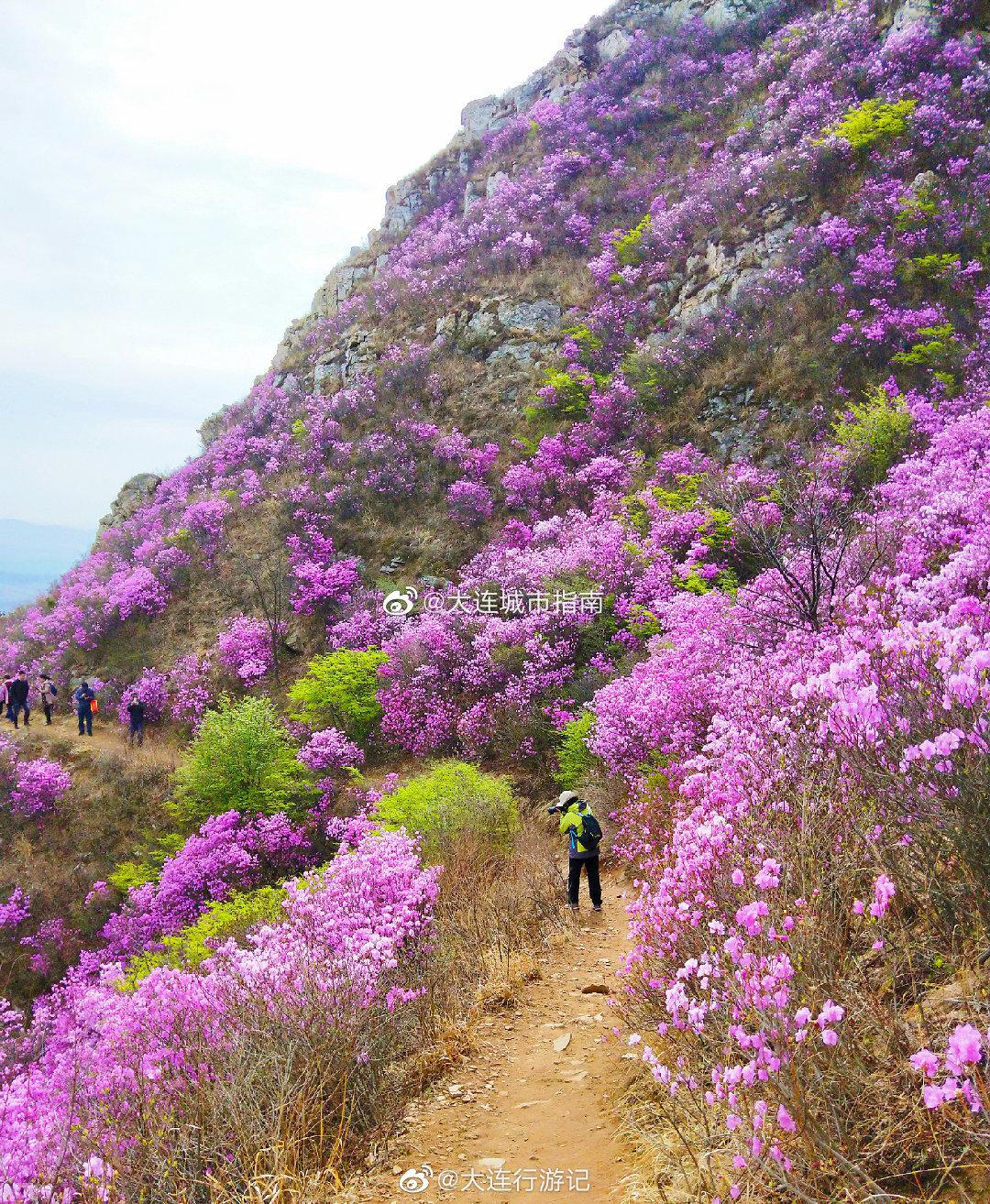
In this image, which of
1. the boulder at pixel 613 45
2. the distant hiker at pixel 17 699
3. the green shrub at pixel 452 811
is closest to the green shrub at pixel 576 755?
the green shrub at pixel 452 811

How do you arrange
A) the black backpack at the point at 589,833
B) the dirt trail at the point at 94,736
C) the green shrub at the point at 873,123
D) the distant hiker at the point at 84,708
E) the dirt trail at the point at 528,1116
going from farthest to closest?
the green shrub at the point at 873,123
the distant hiker at the point at 84,708
the dirt trail at the point at 94,736
the black backpack at the point at 589,833
the dirt trail at the point at 528,1116

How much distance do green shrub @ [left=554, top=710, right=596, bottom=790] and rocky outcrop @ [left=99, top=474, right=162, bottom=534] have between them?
2424 centimetres

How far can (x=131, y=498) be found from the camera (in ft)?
98.8

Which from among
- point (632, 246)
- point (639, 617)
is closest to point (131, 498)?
point (632, 246)

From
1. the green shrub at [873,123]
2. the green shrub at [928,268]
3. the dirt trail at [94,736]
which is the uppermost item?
the green shrub at [873,123]

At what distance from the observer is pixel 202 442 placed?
108ft

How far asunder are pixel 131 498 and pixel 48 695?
1230 centimetres

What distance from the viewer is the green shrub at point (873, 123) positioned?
19.5 metres

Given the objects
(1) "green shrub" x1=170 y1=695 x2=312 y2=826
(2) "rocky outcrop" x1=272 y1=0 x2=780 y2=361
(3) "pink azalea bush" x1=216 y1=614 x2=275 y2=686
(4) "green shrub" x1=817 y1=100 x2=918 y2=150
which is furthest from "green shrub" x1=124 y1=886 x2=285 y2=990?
(2) "rocky outcrop" x1=272 y1=0 x2=780 y2=361

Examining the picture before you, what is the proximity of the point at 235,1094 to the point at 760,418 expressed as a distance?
59.0 feet

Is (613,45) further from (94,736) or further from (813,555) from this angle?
(94,736)

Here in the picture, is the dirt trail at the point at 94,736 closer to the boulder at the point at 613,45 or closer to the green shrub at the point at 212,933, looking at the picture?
the green shrub at the point at 212,933

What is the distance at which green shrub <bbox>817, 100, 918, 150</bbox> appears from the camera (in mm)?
19453

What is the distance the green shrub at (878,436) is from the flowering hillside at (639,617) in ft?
0.30
